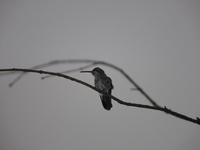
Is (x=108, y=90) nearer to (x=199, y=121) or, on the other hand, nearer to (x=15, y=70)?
(x=199, y=121)

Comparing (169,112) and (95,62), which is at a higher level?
(95,62)

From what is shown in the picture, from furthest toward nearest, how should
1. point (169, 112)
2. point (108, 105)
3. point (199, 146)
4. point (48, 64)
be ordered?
1. point (199, 146)
2. point (108, 105)
3. point (169, 112)
4. point (48, 64)

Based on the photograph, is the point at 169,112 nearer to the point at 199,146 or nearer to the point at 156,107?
the point at 156,107

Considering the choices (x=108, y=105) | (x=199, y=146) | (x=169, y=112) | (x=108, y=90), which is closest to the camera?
(x=169, y=112)

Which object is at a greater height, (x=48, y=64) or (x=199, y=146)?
(x=48, y=64)

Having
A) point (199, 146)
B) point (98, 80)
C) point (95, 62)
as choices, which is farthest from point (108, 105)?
point (199, 146)

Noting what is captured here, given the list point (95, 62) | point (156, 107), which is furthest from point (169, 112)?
point (95, 62)

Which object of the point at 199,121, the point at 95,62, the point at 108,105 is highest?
the point at 95,62

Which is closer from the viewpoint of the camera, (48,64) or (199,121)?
(48,64)

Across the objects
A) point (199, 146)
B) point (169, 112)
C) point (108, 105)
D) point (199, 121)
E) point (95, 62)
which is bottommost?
point (199, 146)
